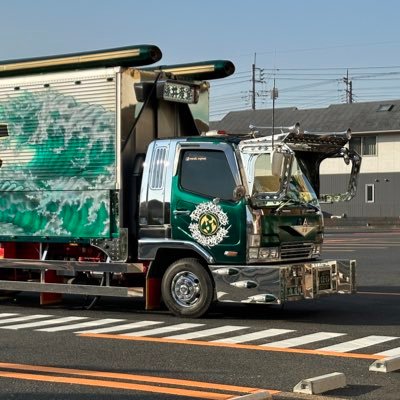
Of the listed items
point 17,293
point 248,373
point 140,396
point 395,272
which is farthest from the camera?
point 395,272

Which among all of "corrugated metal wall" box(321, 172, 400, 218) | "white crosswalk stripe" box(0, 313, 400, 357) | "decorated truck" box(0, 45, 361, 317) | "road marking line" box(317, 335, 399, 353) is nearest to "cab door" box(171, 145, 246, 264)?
"decorated truck" box(0, 45, 361, 317)

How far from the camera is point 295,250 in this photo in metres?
12.7

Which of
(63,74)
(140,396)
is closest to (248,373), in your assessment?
(140,396)

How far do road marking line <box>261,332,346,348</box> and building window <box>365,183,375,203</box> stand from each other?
54.3 metres

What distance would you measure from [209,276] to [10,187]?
12.5 feet

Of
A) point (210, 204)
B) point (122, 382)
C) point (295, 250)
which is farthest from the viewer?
point (295, 250)

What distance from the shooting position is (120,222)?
43.1ft

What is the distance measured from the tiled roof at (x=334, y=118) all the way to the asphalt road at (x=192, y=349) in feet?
A: 165

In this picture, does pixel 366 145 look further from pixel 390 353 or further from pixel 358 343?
pixel 390 353

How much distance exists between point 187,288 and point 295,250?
5.32 ft

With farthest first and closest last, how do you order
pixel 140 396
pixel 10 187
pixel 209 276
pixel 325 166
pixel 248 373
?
pixel 325 166
pixel 10 187
pixel 209 276
pixel 248 373
pixel 140 396

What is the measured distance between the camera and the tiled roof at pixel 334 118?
211ft

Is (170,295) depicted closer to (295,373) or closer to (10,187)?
(10,187)

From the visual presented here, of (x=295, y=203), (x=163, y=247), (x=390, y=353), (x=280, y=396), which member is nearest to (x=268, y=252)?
(x=295, y=203)
